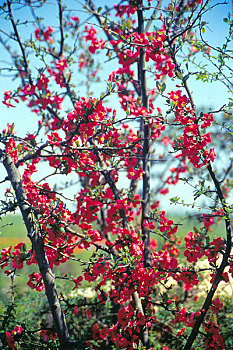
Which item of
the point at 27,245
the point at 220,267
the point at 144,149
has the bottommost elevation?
the point at 220,267

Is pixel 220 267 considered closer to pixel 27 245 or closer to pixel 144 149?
pixel 144 149

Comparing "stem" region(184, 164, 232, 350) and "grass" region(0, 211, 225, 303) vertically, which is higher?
"grass" region(0, 211, 225, 303)

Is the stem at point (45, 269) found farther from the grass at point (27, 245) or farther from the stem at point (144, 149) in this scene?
the stem at point (144, 149)

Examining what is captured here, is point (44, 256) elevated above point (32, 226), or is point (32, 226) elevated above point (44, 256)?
point (32, 226)

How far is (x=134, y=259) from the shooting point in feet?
5.98

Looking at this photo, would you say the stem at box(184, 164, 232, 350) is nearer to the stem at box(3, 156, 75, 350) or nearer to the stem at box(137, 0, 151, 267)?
the stem at box(137, 0, 151, 267)

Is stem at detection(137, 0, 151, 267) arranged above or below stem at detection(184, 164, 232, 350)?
above

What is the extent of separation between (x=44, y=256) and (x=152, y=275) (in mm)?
679

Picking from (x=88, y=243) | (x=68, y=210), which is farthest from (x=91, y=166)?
(x=88, y=243)

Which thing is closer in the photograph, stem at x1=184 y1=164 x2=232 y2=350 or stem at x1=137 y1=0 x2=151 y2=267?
stem at x1=184 y1=164 x2=232 y2=350

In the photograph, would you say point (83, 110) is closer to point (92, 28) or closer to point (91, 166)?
point (91, 166)

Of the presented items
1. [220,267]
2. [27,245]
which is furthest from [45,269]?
[220,267]

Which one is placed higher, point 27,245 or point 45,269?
point 27,245

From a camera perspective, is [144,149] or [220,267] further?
[144,149]
